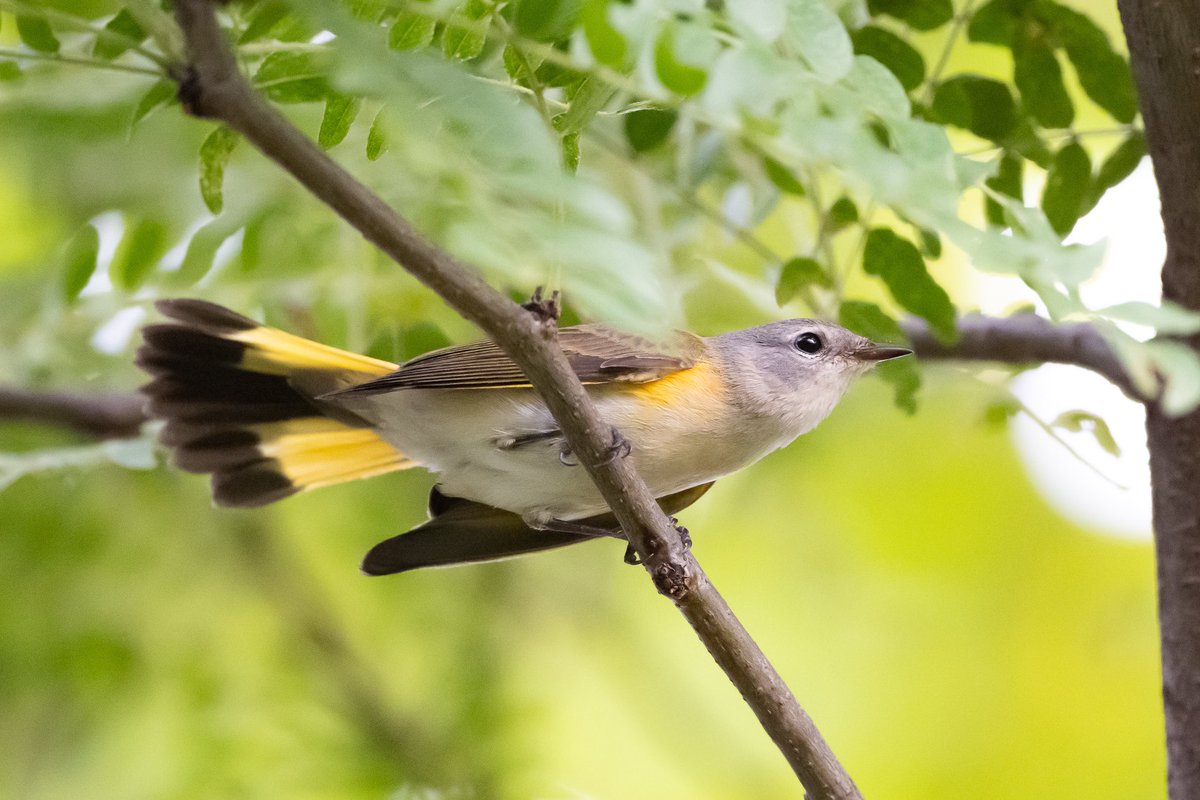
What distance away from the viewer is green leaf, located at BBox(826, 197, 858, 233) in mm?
2348

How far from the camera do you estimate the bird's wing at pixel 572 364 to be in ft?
9.11

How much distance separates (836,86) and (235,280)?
6.48ft

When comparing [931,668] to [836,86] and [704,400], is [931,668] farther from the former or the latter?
[836,86]

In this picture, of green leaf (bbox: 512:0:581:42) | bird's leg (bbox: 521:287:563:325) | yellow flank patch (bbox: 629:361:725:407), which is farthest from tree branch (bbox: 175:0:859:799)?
yellow flank patch (bbox: 629:361:725:407)

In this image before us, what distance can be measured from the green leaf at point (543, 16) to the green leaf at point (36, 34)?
89 cm

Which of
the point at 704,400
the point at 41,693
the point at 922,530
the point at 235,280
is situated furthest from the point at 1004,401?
the point at 41,693

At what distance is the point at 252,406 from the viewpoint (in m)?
3.27

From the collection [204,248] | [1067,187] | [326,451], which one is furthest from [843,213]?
[326,451]

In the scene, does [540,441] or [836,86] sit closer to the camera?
[836,86]

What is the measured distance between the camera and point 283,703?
11.8 ft

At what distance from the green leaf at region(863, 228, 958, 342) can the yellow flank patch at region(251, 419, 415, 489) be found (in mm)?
1475

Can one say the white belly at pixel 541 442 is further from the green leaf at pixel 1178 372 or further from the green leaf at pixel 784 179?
the green leaf at pixel 1178 372

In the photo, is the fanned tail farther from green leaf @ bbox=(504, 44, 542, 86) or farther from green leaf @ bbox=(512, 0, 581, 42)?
green leaf @ bbox=(512, 0, 581, 42)

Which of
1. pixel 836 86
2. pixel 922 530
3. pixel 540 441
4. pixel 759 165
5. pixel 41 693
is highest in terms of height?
pixel 836 86
